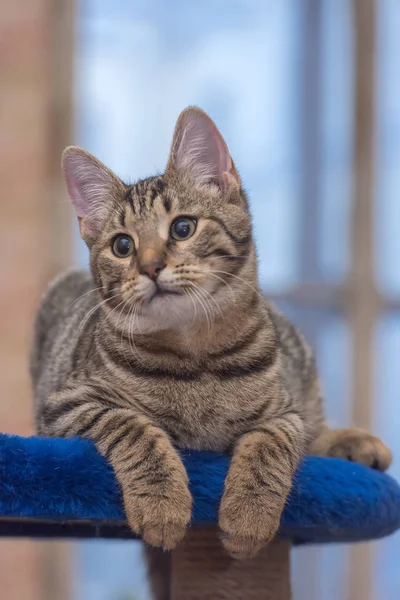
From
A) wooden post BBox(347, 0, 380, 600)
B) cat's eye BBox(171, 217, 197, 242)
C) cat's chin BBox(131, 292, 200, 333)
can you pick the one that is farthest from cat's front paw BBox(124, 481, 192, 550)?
wooden post BBox(347, 0, 380, 600)

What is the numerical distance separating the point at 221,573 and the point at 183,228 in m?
0.58

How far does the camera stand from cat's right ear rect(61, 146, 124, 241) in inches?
52.2


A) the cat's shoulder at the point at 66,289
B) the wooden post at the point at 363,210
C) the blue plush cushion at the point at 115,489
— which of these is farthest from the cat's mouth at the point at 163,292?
the wooden post at the point at 363,210

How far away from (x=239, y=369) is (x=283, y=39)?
2206 millimetres

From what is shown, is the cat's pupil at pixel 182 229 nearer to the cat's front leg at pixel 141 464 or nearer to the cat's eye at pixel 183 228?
the cat's eye at pixel 183 228

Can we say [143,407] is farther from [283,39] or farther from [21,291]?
[283,39]

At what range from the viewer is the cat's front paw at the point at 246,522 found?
102cm

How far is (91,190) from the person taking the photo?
1.34 m

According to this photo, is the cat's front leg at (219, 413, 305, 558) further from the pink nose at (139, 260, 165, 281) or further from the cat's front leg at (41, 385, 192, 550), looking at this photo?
the pink nose at (139, 260, 165, 281)

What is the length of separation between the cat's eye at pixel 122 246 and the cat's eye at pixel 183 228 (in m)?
0.07

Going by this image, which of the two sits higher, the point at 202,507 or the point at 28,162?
the point at 28,162

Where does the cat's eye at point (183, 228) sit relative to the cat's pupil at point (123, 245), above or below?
above

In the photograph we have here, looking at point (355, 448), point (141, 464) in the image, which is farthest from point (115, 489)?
point (355, 448)

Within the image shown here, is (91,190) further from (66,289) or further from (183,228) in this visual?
(66,289)
